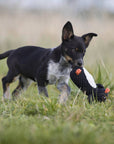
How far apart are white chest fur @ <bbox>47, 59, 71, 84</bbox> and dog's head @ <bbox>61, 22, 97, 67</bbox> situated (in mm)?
260

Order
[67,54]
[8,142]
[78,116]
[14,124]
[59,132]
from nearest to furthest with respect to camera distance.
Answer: [8,142], [59,132], [14,124], [78,116], [67,54]

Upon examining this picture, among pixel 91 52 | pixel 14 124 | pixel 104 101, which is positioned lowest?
pixel 91 52

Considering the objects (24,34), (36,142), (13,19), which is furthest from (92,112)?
(13,19)

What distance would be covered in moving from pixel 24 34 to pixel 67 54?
28.7ft

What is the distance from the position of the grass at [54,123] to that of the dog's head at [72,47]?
825 mm

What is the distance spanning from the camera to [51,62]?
507 cm

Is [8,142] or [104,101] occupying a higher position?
[8,142]

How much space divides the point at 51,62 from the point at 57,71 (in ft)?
0.65

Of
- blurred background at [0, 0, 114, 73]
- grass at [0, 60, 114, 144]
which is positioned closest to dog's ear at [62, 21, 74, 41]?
grass at [0, 60, 114, 144]

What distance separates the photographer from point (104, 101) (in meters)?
4.17

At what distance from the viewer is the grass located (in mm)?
2178

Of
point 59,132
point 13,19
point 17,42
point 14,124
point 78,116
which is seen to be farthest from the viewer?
point 13,19

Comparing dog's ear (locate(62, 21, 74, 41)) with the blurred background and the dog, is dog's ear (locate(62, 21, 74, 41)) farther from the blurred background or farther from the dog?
the blurred background

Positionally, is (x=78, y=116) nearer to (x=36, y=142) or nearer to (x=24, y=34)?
(x=36, y=142)
